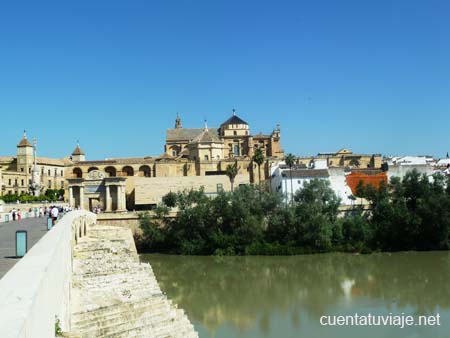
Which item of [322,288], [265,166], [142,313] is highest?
[265,166]

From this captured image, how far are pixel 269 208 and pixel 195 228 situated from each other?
455cm

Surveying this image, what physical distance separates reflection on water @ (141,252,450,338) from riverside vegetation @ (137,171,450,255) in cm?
120

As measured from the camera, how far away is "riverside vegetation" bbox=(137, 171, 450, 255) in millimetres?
30484

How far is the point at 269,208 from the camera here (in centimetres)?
3234

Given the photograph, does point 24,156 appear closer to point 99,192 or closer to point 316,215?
point 99,192

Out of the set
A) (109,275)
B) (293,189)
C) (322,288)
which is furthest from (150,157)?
(109,275)

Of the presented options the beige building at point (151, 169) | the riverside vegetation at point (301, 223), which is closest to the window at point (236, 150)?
the beige building at point (151, 169)

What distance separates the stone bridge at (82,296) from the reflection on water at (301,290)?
10.7ft

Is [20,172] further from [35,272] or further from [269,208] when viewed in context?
[35,272]

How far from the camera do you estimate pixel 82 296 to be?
35.6 ft

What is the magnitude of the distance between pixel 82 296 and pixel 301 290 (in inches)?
490

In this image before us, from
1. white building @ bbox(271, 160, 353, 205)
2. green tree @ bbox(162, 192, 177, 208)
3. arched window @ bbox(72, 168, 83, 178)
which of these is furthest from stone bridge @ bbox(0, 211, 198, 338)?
arched window @ bbox(72, 168, 83, 178)

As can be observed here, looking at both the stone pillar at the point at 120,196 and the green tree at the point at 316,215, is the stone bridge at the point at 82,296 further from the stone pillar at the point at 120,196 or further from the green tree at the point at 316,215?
the stone pillar at the point at 120,196

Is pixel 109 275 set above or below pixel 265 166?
below
